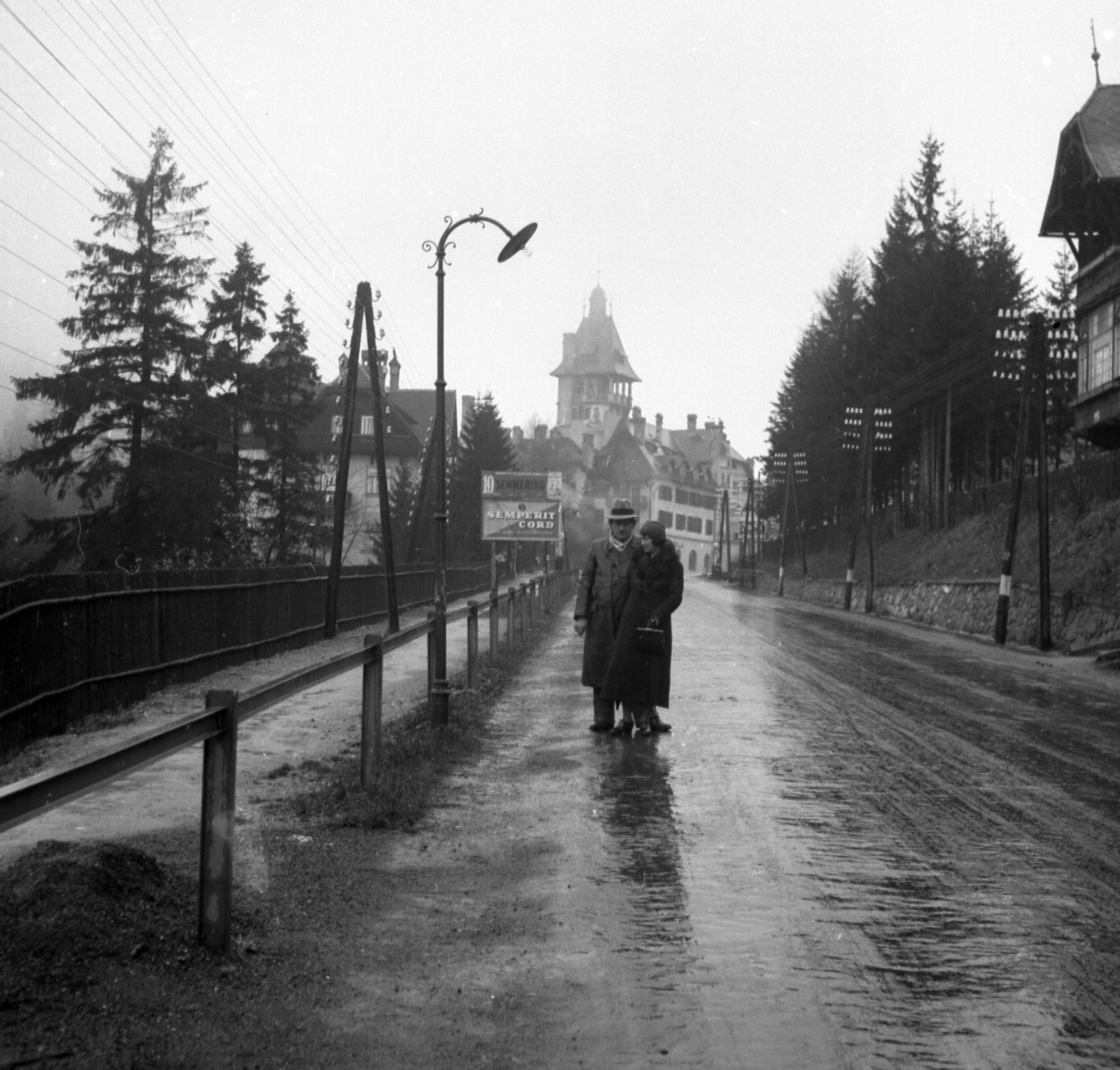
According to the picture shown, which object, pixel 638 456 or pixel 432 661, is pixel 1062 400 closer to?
pixel 432 661

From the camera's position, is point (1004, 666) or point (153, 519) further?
point (153, 519)

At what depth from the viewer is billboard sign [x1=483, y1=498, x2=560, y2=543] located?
1688 inches

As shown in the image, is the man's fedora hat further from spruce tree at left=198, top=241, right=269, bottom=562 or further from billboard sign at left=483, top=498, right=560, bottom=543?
spruce tree at left=198, top=241, right=269, bottom=562

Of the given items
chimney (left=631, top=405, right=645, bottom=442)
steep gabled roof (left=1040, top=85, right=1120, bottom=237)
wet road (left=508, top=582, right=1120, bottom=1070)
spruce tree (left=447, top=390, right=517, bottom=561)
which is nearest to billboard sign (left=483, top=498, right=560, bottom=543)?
steep gabled roof (left=1040, top=85, right=1120, bottom=237)

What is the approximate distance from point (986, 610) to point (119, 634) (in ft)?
78.3

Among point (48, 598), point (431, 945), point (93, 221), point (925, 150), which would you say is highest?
point (925, 150)

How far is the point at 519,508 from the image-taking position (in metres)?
43.5

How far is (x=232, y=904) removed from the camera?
18.9 feet

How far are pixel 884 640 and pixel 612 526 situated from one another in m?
16.8

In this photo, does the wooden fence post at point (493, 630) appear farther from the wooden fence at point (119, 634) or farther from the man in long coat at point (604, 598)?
the man in long coat at point (604, 598)

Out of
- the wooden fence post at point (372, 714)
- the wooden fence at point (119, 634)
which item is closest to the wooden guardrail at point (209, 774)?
the wooden fence post at point (372, 714)

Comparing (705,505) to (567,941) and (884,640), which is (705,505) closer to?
(884,640)

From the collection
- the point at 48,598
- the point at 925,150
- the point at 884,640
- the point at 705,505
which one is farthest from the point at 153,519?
the point at 705,505

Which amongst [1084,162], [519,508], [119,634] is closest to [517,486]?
[519,508]
